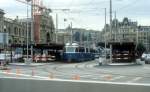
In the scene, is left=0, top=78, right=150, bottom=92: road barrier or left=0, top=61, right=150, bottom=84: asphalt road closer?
left=0, top=78, right=150, bottom=92: road barrier

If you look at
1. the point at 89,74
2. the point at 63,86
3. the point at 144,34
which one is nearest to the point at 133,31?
the point at 144,34

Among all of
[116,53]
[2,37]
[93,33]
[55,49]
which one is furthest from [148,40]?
[2,37]

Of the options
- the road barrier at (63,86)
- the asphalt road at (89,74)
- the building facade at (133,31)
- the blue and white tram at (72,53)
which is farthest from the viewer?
the building facade at (133,31)

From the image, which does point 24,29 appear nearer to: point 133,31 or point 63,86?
point 133,31

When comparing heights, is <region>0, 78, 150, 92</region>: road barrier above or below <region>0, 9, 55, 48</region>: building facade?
below

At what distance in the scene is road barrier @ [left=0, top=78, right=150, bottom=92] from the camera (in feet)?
31.1

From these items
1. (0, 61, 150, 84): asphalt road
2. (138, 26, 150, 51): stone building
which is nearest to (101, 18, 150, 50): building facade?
(138, 26, 150, 51): stone building

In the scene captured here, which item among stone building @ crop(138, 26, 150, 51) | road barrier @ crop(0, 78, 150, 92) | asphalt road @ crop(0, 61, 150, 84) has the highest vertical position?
stone building @ crop(138, 26, 150, 51)

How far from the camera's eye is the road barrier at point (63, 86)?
9477 mm

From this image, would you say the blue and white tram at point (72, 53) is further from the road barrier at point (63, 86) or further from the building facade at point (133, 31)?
the building facade at point (133, 31)

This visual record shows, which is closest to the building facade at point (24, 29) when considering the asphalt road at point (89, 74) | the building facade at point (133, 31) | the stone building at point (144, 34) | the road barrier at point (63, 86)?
the building facade at point (133, 31)

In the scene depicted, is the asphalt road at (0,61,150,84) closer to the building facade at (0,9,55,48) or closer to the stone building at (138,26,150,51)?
the building facade at (0,9,55,48)

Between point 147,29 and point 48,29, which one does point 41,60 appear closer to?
point 48,29

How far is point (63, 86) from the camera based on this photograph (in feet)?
34.1
